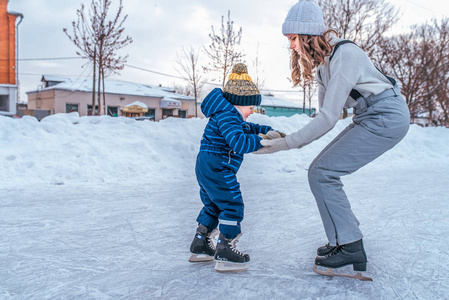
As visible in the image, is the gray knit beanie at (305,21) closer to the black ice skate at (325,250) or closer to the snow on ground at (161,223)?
the black ice skate at (325,250)

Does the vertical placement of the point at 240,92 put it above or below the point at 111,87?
below

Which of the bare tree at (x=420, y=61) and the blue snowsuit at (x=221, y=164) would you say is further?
the bare tree at (x=420, y=61)

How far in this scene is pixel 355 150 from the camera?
204cm

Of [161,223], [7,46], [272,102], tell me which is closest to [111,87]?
[7,46]

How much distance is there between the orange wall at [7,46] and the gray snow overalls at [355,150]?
22.2 meters

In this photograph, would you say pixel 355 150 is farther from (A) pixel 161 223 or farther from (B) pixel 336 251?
(A) pixel 161 223

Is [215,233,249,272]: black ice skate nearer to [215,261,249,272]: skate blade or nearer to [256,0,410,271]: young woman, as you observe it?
[215,261,249,272]: skate blade

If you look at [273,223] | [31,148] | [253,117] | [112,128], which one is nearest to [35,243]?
[273,223]

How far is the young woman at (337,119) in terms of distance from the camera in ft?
6.40

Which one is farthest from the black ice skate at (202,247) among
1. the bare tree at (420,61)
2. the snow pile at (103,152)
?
the bare tree at (420,61)

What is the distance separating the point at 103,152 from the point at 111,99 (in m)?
28.6

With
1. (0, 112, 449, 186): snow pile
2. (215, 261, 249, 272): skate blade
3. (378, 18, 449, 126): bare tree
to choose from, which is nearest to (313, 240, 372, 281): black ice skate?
(215, 261, 249, 272): skate blade

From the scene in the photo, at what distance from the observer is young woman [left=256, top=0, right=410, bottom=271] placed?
1952 millimetres

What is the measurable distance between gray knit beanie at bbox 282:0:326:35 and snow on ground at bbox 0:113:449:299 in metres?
1.41
